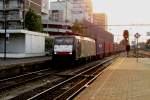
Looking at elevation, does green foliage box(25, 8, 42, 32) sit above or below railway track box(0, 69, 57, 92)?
above

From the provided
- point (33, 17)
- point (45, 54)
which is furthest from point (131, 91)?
point (33, 17)

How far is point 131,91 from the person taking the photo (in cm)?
1655

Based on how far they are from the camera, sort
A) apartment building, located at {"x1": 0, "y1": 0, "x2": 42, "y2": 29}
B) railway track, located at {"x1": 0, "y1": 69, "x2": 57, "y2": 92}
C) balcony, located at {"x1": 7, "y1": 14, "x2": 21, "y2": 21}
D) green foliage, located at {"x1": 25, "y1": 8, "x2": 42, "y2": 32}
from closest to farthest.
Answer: railway track, located at {"x1": 0, "y1": 69, "x2": 57, "y2": 92} → green foliage, located at {"x1": 25, "y1": 8, "x2": 42, "y2": 32} → apartment building, located at {"x1": 0, "y1": 0, "x2": 42, "y2": 29} → balcony, located at {"x1": 7, "y1": 14, "x2": 21, "y2": 21}

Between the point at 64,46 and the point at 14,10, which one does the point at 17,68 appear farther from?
the point at 14,10

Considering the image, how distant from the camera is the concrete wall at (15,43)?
50.6 m

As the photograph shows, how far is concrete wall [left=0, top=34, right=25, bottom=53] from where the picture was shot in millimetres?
50606

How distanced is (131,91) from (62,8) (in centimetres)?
13334

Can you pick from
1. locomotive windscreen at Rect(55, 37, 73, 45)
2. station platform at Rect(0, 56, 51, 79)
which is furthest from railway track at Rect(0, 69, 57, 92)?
locomotive windscreen at Rect(55, 37, 73, 45)

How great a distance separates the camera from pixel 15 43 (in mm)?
51031

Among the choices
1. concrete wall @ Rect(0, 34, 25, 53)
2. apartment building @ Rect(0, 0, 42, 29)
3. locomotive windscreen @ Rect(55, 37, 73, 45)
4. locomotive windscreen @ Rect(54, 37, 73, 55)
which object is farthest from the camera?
apartment building @ Rect(0, 0, 42, 29)

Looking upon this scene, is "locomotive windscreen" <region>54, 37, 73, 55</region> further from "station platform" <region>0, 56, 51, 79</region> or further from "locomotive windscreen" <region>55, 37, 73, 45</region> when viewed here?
"station platform" <region>0, 56, 51, 79</region>

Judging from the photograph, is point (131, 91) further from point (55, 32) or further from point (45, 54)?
point (55, 32)

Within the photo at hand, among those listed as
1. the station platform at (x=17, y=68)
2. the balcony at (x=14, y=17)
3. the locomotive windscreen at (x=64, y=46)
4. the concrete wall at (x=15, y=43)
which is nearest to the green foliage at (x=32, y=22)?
the balcony at (x=14, y=17)

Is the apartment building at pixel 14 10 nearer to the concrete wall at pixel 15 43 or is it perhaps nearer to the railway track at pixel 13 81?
the concrete wall at pixel 15 43
